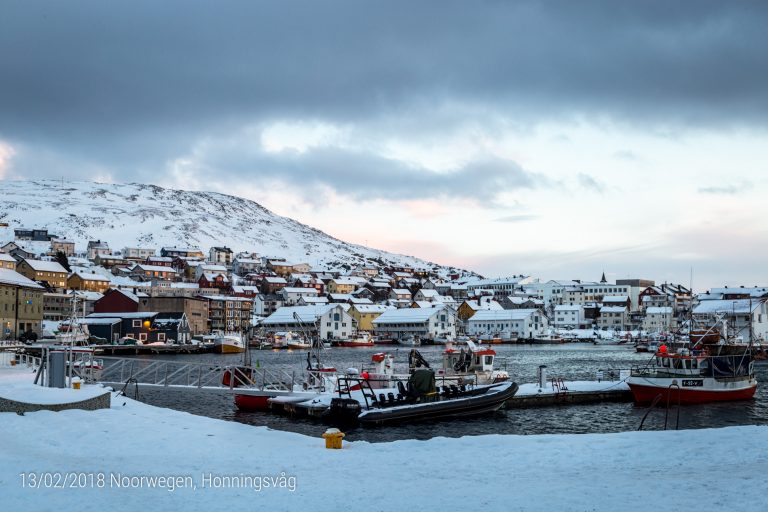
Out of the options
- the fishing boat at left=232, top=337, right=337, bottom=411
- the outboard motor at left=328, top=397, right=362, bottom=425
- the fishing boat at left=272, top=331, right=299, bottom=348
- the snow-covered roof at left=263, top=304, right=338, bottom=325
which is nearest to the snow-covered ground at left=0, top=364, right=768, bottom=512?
the outboard motor at left=328, top=397, right=362, bottom=425

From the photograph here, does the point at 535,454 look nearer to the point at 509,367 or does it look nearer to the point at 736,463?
the point at 736,463

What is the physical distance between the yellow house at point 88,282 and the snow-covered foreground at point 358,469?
15989 cm

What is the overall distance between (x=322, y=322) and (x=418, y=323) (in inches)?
880

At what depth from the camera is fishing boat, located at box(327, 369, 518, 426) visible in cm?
2964

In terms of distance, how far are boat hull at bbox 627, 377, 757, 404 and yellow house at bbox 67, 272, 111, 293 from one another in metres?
150

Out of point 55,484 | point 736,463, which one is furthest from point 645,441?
point 55,484

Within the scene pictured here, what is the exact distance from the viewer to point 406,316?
520ft

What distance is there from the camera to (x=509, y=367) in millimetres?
73688

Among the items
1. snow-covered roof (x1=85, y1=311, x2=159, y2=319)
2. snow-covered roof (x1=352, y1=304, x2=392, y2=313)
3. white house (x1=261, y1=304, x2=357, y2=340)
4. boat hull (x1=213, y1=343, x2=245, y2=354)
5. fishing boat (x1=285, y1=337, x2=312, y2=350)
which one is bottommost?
fishing boat (x1=285, y1=337, x2=312, y2=350)

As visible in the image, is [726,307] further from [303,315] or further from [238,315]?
[238,315]

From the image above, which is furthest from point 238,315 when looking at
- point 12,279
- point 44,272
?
point 12,279

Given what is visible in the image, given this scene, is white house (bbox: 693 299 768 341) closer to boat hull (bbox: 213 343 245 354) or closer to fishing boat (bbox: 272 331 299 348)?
fishing boat (bbox: 272 331 299 348)

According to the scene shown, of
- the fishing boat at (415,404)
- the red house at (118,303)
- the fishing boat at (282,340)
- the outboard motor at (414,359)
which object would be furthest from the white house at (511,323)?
the fishing boat at (415,404)

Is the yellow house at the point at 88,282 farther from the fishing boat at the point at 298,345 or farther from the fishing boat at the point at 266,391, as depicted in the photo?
the fishing boat at the point at 266,391
